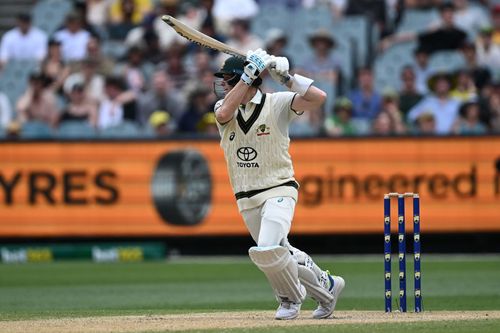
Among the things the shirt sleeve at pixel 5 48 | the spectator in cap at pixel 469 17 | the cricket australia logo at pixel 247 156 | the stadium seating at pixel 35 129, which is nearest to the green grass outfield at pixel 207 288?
the cricket australia logo at pixel 247 156

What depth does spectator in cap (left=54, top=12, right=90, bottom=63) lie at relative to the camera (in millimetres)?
19406

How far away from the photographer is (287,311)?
8.55 metres

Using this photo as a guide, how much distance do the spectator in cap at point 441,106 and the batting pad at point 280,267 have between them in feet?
30.3

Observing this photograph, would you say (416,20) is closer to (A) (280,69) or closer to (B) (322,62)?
(B) (322,62)

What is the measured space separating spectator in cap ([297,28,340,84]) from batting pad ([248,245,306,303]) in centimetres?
1003

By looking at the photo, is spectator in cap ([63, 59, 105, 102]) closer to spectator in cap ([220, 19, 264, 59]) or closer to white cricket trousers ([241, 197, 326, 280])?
spectator in cap ([220, 19, 264, 59])

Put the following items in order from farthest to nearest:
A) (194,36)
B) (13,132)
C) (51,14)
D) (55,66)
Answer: (51,14) < (55,66) < (13,132) < (194,36)

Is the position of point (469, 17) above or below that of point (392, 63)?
above

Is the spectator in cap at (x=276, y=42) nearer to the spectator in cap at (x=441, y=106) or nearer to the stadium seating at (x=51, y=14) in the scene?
the spectator in cap at (x=441, y=106)

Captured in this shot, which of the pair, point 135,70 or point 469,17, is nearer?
point 469,17

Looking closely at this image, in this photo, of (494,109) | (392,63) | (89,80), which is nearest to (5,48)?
(89,80)

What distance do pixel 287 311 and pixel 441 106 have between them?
9.49 metres

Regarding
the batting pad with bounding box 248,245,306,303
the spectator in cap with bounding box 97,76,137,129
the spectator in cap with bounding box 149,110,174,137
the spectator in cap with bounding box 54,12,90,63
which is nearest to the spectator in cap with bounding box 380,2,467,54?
the spectator in cap with bounding box 149,110,174,137

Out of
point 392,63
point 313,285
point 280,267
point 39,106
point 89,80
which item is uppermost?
point 392,63
